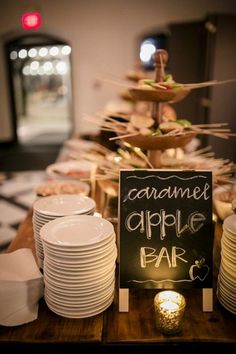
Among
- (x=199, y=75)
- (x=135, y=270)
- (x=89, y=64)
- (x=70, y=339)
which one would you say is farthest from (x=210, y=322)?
(x=89, y=64)

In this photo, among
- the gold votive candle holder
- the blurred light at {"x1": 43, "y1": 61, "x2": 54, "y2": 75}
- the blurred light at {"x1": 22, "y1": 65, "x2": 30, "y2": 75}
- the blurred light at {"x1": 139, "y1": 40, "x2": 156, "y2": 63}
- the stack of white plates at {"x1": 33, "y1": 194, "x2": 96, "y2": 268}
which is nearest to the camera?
the gold votive candle holder

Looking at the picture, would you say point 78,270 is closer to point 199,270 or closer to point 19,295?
point 19,295

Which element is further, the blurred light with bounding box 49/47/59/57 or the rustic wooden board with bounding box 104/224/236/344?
the blurred light with bounding box 49/47/59/57

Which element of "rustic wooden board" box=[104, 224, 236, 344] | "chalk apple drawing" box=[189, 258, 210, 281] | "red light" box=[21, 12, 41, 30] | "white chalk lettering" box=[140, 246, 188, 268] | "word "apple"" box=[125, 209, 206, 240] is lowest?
"rustic wooden board" box=[104, 224, 236, 344]

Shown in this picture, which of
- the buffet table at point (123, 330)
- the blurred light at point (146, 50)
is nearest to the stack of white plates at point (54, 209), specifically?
the buffet table at point (123, 330)

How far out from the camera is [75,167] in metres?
2.48

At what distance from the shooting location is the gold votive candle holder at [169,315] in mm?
1023

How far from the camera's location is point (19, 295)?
1100 mm

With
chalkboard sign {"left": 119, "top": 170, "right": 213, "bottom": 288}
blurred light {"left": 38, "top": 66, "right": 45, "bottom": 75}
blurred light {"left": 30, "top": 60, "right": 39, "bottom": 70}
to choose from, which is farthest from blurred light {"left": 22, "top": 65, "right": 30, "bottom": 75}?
chalkboard sign {"left": 119, "top": 170, "right": 213, "bottom": 288}

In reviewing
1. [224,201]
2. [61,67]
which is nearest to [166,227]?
[224,201]

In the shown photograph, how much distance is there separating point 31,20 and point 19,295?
7766mm

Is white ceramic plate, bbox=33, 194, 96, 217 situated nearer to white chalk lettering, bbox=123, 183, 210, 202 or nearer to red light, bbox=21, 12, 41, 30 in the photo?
white chalk lettering, bbox=123, 183, 210, 202

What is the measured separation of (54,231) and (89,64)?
738cm

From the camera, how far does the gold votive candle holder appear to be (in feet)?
3.36
